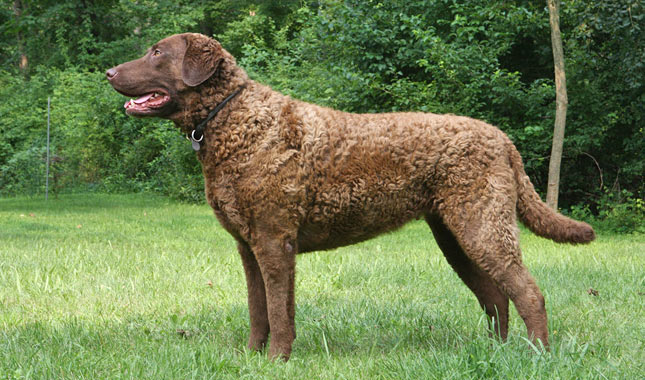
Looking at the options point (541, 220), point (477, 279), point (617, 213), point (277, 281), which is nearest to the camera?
point (277, 281)

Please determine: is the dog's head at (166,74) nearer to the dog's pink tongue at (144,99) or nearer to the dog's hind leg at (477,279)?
the dog's pink tongue at (144,99)

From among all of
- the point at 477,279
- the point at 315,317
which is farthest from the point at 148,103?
the point at 477,279

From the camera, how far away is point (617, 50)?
39.2ft

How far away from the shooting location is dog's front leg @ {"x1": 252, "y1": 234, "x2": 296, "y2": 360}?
12.4ft

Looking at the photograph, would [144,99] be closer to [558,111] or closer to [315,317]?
[315,317]

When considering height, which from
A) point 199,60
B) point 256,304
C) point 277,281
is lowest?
point 256,304

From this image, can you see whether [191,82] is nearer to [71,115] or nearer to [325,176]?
[325,176]

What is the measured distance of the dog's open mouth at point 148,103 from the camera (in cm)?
387

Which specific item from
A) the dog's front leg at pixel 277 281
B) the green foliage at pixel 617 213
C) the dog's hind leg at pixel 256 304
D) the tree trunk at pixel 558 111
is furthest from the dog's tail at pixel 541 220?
the green foliage at pixel 617 213

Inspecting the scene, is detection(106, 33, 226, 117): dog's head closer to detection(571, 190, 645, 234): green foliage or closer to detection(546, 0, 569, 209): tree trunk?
detection(546, 0, 569, 209): tree trunk

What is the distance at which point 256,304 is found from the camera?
13.6 feet

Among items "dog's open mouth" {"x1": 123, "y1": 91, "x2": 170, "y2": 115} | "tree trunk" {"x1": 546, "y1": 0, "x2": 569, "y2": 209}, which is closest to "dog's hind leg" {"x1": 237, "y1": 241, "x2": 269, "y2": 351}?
"dog's open mouth" {"x1": 123, "y1": 91, "x2": 170, "y2": 115}

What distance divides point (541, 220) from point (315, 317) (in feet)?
5.91

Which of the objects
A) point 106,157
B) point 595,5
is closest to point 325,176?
point 595,5
